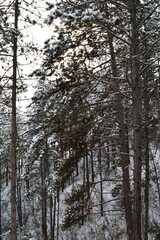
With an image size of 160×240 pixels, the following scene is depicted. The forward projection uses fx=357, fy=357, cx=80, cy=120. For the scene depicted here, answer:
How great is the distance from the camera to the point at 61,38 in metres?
7.35

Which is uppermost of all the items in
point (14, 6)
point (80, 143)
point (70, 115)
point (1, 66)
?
point (14, 6)

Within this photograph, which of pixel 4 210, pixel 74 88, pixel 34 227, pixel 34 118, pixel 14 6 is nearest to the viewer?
pixel 74 88

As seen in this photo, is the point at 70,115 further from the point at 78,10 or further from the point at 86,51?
the point at 78,10

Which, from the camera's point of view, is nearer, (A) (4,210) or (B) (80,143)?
(B) (80,143)

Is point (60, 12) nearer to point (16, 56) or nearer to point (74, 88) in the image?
point (74, 88)

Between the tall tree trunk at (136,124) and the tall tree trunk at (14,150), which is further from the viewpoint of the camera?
the tall tree trunk at (14,150)

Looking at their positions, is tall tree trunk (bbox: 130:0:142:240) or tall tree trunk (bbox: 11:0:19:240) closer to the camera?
tall tree trunk (bbox: 130:0:142:240)

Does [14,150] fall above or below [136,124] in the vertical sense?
above

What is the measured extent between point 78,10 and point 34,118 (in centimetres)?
320

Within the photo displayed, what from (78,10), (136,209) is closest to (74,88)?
(78,10)

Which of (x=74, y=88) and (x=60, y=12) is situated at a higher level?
(x=60, y=12)

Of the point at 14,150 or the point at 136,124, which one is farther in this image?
the point at 14,150

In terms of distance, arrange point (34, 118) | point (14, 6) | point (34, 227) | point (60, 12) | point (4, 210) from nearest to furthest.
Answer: point (60, 12) < point (34, 118) < point (14, 6) < point (34, 227) < point (4, 210)

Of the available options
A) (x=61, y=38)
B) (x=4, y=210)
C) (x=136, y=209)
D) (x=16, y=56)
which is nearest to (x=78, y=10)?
(x=61, y=38)
